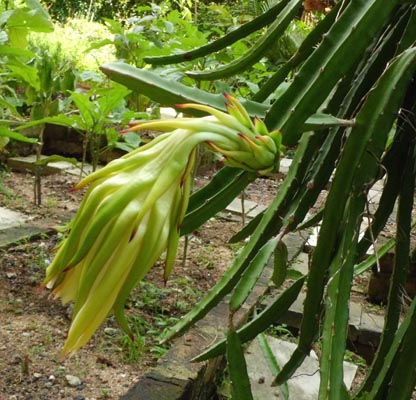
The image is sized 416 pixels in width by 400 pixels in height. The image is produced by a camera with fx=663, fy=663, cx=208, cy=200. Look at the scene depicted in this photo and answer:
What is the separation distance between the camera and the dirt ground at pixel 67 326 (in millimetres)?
Answer: 1484

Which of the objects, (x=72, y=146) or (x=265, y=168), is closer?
(x=265, y=168)

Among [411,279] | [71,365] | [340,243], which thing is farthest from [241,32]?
[411,279]

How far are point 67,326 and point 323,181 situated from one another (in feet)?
3.76

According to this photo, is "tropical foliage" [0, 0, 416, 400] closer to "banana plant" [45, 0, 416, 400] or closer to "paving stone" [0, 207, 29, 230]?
"banana plant" [45, 0, 416, 400]

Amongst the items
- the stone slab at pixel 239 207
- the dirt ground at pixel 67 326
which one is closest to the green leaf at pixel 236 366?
the dirt ground at pixel 67 326

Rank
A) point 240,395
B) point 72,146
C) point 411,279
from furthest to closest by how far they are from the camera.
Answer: point 72,146, point 411,279, point 240,395

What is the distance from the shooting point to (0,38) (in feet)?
6.43

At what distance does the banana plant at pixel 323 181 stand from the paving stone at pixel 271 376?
2.78 ft

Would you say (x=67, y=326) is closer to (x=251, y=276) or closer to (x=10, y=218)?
(x=10, y=218)

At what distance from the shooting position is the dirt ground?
148 cm

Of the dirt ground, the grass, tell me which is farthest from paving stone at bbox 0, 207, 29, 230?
the grass

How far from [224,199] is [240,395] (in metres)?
0.26

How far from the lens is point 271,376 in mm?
1821

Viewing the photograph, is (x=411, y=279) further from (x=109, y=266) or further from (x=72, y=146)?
(x=72, y=146)
